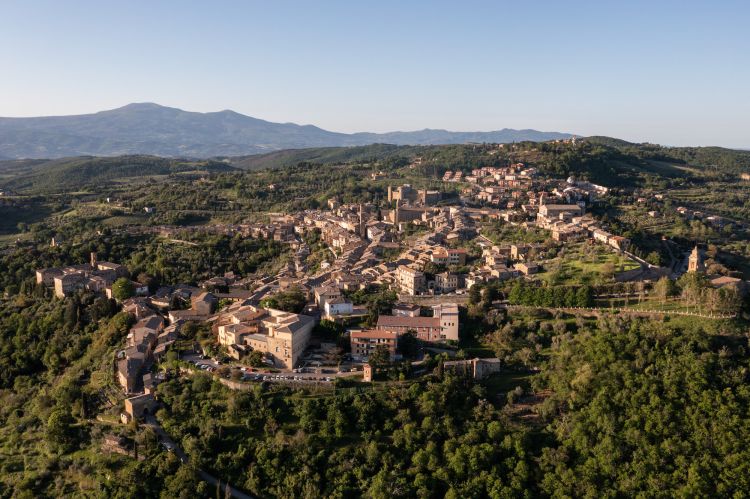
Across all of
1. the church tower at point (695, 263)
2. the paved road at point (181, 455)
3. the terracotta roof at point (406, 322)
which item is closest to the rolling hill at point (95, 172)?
the paved road at point (181, 455)

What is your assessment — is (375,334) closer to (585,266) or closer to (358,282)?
(358,282)

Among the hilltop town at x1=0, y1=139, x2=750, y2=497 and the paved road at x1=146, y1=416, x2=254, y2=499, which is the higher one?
the hilltop town at x1=0, y1=139, x2=750, y2=497

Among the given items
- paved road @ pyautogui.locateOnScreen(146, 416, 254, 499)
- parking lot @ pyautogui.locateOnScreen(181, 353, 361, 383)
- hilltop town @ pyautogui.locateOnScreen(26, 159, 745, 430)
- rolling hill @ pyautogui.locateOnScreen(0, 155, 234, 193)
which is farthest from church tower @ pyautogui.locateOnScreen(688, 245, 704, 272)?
rolling hill @ pyautogui.locateOnScreen(0, 155, 234, 193)

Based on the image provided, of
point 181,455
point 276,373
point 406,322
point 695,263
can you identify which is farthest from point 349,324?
point 695,263

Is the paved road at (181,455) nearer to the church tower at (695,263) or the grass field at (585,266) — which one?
the grass field at (585,266)

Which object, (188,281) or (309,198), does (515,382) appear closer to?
(188,281)

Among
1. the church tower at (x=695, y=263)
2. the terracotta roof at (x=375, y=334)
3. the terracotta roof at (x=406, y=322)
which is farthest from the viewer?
the church tower at (x=695, y=263)

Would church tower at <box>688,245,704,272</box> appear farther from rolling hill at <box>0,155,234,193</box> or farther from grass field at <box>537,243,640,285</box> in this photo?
rolling hill at <box>0,155,234,193</box>

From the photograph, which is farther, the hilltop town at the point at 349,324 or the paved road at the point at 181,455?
the hilltop town at the point at 349,324

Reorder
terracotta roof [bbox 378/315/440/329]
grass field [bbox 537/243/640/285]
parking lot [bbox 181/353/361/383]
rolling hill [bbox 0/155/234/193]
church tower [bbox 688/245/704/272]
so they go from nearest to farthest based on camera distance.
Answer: parking lot [bbox 181/353/361/383] → terracotta roof [bbox 378/315/440/329] → grass field [bbox 537/243/640/285] → church tower [bbox 688/245/704/272] → rolling hill [bbox 0/155/234/193]
